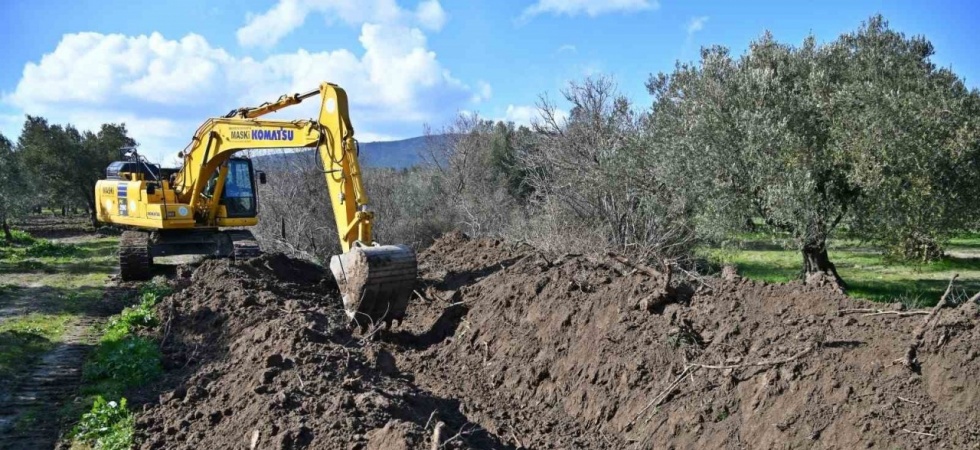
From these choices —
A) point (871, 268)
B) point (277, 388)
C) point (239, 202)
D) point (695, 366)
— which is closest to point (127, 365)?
point (277, 388)

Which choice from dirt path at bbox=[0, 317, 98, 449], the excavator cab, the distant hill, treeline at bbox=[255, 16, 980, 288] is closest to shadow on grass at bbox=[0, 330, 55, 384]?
dirt path at bbox=[0, 317, 98, 449]

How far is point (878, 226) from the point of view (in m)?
12.7

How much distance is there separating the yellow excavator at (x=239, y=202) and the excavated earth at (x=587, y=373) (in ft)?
2.77

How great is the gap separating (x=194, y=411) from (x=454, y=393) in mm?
2589

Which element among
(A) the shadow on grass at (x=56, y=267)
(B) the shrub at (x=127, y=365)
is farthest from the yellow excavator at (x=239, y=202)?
(B) the shrub at (x=127, y=365)

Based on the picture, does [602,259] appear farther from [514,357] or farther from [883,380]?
[883,380]

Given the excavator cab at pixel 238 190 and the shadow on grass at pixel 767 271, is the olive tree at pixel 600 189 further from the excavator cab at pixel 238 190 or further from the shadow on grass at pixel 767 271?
the excavator cab at pixel 238 190

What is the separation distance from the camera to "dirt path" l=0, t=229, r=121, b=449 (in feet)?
20.9

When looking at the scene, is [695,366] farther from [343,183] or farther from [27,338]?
[27,338]

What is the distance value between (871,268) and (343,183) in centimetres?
1546

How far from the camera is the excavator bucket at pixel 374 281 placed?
864 cm

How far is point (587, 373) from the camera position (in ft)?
22.2

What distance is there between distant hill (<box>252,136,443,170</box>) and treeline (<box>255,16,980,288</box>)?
4.00 meters

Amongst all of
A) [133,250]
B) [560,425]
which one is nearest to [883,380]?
[560,425]
